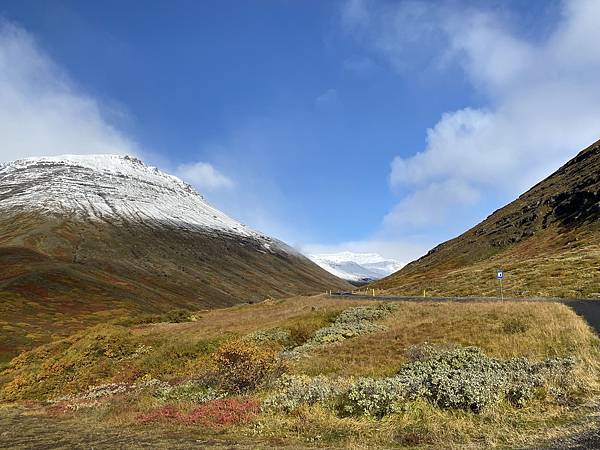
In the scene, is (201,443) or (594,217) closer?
(201,443)

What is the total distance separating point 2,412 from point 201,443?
65.5 feet

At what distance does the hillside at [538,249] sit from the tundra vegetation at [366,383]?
24381mm

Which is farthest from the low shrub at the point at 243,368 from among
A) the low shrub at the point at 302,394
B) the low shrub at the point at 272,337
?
the low shrub at the point at 272,337

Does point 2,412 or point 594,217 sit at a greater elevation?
point 594,217

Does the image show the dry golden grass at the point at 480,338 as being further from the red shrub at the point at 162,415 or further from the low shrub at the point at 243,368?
the red shrub at the point at 162,415

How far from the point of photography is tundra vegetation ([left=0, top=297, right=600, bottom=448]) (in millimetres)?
13742

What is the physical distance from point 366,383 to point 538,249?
287ft

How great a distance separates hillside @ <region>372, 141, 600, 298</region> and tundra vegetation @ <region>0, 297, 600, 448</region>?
24.4 metres

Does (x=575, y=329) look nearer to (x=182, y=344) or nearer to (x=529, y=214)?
(x=182, y=344)

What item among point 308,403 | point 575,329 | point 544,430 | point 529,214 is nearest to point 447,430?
point 544,430

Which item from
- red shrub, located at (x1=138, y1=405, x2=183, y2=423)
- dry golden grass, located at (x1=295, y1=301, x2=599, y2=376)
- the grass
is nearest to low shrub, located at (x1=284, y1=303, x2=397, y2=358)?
dry golden grass, located at (x1=295, y1=301, x2=599, y2=376)

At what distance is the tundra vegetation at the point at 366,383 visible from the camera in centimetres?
1374

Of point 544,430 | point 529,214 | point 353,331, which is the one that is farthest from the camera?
point 529,214

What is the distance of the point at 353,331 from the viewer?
33.6 metres
